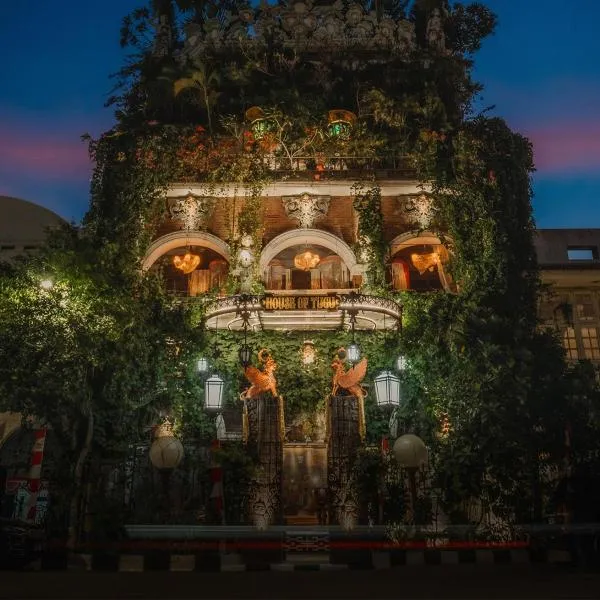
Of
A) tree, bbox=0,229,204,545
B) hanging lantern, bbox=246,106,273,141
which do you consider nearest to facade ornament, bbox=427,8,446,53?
hanging lantern, bbox=246,106,273,141

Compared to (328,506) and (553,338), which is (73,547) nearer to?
(328,506)

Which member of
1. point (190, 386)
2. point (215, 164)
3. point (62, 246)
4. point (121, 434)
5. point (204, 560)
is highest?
point (215, 164)

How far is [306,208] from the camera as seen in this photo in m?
21.2

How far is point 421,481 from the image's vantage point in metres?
14.4

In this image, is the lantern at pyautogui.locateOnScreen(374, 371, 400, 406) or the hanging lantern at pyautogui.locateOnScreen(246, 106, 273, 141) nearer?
the lantern at pyautogui.locateOnScreen(374, 371, 400, 406)

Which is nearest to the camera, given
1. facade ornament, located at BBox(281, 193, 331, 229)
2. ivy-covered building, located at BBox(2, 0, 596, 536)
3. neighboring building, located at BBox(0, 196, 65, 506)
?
ivy-covered building, located at BBox(2, 0, 596, 536)

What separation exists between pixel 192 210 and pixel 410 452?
39.1 feet

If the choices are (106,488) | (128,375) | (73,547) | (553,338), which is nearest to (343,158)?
(553,338)

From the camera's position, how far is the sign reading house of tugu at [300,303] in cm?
1814

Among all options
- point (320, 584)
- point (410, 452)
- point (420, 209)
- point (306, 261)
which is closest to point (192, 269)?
point (306, 261)

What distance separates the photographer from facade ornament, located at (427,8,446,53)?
24766 millimetres

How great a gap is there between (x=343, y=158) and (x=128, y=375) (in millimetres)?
10012

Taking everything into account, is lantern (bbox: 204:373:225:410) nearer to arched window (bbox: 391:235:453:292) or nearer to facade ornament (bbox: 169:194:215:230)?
facade ornament (bbox: 169:194:215:230)

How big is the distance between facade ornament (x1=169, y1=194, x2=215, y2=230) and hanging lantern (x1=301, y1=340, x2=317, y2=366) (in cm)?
526
